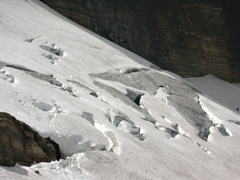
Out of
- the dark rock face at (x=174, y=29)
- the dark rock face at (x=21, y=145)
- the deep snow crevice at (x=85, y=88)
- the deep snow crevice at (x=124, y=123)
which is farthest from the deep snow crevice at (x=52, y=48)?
the dark rock face at (x=21, y=145)

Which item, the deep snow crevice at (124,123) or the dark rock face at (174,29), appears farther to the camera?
the dark rock face at (174,29)

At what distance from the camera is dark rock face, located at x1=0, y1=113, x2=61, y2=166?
323 centimetres

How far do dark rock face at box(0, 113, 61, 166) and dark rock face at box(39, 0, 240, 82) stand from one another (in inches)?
315

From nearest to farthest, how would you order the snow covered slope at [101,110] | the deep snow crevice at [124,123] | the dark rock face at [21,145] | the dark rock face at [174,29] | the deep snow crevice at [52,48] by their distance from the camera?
1. the dark rock face at [21,145]
2. the snow covered slope at [101,110]
3. the deep snow crevice at [124,123]
4. the deep snow crevice at [52,48]
5. the dark rock face at [174,29]

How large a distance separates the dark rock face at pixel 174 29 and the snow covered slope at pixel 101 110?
195 cm

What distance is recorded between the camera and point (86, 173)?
358cm

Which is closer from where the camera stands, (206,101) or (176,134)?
(176,134)

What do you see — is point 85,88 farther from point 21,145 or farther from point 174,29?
point 174,29

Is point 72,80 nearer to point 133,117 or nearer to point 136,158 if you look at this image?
point 133,117

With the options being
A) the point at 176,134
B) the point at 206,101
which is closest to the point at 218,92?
the point at 206,101

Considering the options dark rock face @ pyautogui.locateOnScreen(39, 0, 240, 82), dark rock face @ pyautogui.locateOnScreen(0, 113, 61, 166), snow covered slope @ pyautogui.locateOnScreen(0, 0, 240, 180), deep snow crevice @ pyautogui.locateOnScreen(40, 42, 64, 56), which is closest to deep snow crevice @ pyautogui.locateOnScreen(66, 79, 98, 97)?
snow covered slope @ pyautogui.locateOnScreen(0, 0, 240, 180)

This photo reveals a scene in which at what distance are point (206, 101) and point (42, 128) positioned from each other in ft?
17.5

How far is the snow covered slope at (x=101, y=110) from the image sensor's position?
397 cm

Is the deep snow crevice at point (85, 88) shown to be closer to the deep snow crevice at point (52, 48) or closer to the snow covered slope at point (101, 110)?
the snow covered slope at point (101, 110)
